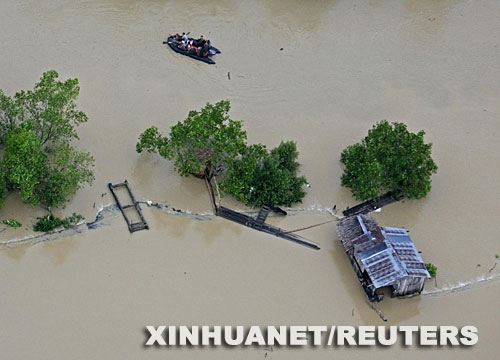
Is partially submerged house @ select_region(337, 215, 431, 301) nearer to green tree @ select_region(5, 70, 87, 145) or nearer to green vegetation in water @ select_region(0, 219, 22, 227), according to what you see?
green tree @ select_region(5, 70, 87, 145)

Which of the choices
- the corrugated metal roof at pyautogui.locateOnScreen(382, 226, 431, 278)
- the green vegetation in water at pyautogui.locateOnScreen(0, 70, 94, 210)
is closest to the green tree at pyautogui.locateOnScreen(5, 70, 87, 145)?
the green vegetation in water at pyautogui.locateOnScreen(0, 70, 94, 210)

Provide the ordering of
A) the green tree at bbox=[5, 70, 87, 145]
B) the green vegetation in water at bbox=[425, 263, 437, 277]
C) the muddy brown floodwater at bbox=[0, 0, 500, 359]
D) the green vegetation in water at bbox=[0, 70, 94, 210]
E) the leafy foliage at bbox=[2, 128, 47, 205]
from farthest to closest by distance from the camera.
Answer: the green tree at bbox=[5, 70, 87, 145] → the green vegetation in water at bbox=[0, 70, 94, 210] → the leafy foliage at bbox=[2, 128, 47, 205] → the green vegetation in water at bbox=[425, 263, 437, 277] → the muddy brown floodwater at bbox=[0, 0, 500, 359]

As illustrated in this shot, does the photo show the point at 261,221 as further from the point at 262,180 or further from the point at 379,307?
the point at 379,307

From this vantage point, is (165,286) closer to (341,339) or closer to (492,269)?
(341,339)

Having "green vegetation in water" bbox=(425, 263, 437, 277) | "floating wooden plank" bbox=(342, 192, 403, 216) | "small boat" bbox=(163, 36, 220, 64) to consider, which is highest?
"small boat" bbox=(163, 36, 220, 64)

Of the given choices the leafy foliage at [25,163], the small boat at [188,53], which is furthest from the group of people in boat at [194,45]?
the leafy foliage at [25,163]

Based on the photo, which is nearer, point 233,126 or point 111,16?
point 233,126

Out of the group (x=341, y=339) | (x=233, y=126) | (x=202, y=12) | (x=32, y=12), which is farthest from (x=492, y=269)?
(x=32, y=12)
